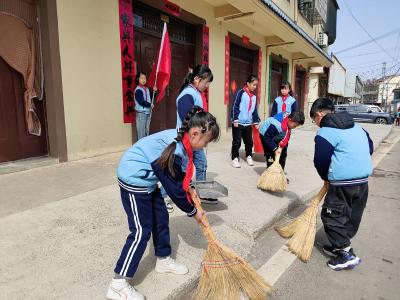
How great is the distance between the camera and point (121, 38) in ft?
18.6

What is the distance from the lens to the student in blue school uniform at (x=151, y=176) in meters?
1.83

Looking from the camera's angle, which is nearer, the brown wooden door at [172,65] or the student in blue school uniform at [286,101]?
the student in blue school uniform at [286,101]

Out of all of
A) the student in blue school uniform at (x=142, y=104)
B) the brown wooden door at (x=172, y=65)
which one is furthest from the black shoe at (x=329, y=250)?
the brown wooden door at (x=172, y=65)

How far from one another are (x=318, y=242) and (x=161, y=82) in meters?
3.49

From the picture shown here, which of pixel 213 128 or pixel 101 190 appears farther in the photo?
pixel 101 190

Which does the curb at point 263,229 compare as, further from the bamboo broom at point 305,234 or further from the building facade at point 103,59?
the building facade at point 103,59

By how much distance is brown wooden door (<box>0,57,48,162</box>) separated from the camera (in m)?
4.49

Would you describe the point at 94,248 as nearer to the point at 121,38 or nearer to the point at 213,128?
the point at 213,128

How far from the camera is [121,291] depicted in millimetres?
1932

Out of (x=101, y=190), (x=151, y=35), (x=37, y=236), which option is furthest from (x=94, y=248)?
(x=151, y=35)

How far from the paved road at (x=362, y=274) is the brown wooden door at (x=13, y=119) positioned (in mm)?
4189

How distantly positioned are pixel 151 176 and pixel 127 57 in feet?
14.5

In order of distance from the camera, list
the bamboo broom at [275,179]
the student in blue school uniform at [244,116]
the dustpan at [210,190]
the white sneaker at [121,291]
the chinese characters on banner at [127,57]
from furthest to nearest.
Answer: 1. the chinese characters on banner at [127,57]
2. the student in blue school uniform at [244,116]
3. the bamboo broom at [275,179]
4. the dustpan at [210,190]
5. the white sneaker at [121,291]

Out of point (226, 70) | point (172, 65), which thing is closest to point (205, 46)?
point (172, 65)
